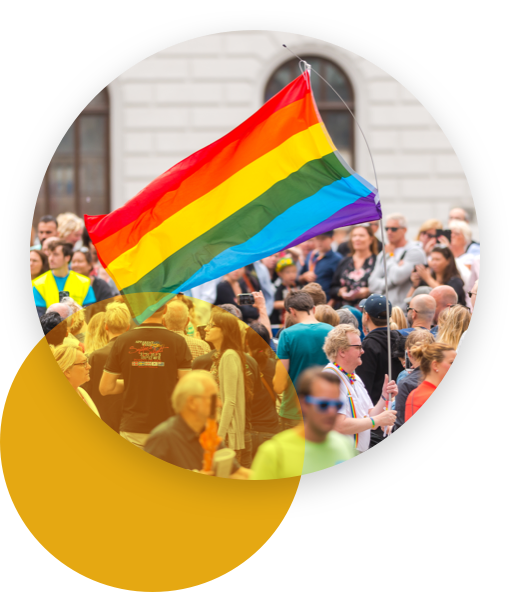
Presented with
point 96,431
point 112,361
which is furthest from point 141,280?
point 96,431

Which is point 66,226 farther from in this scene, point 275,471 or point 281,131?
point 275,471

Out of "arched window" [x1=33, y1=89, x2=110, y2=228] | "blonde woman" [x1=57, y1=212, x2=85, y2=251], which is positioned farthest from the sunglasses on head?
"arched window" [x1=33, y1=89, x2=110, y2=228]

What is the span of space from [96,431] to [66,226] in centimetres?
482

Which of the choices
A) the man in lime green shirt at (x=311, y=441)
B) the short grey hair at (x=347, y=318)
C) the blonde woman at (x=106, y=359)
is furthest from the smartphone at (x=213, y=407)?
the short grey hair at (x=347, y=318)

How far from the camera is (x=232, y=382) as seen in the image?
16.9 ft

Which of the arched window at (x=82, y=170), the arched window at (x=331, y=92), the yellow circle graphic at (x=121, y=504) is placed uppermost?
the arched window at (x=331, y=92)

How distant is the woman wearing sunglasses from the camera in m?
5.34

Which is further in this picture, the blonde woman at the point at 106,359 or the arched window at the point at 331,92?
the arched window at the point at 331,92

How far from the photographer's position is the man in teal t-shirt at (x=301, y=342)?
540 centimetres

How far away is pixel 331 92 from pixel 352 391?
7.92 meters

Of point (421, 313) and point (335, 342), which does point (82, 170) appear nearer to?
point (421, 313)

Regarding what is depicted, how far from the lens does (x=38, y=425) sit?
5.08 metres

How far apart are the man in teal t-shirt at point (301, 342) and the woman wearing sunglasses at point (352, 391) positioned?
9cm

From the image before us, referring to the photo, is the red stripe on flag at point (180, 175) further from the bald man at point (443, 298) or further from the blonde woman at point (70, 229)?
the blonde woman at point (70, 229)
